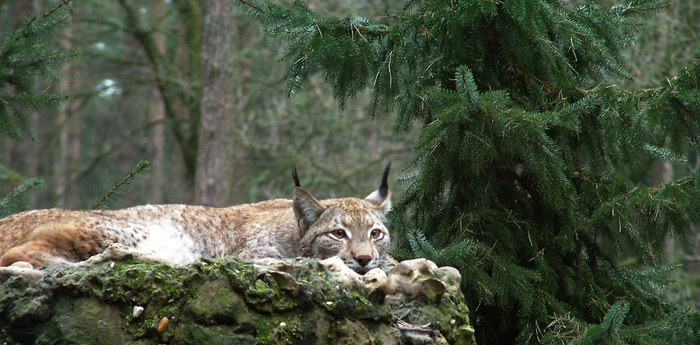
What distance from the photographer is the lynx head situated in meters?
5.30

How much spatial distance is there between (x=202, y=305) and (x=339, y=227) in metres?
1.93

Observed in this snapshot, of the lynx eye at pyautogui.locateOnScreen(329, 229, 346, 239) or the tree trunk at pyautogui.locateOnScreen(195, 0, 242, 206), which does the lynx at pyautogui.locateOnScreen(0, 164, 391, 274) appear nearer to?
the lynx eye at pyautogui.locateOnScreen(329, 229, 346, 239)

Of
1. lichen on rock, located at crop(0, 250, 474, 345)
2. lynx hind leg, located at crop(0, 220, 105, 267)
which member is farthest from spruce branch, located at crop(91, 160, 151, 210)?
lichen on rock, located at crop(0, 250, 474, 345)

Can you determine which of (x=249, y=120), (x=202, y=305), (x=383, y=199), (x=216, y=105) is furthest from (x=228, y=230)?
(x=249, y=120)

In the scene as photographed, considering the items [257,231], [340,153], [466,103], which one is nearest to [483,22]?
[466,103]

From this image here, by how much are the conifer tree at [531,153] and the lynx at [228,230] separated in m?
0.39

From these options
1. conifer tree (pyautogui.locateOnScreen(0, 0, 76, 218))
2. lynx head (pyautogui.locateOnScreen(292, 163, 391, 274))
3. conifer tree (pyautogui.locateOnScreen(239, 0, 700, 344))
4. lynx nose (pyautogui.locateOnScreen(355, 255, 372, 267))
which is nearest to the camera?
conifer tree (pyautogui.locateOnScreen(239, 0, 700, 344))

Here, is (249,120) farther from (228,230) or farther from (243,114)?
(228,230)

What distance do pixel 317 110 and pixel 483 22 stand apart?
31.0ft

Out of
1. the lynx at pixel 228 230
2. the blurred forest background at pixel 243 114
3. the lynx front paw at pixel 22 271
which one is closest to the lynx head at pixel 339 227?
the lynx at pixel 228 230

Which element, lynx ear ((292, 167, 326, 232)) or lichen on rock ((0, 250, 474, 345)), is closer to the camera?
lichen on rock ((0, 250, 474, 345))

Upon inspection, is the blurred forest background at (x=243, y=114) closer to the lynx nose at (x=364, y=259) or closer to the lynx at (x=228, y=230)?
the lynx at (x=228, y=230)

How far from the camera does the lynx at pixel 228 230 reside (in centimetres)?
449

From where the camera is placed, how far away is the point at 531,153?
4.73 metres
